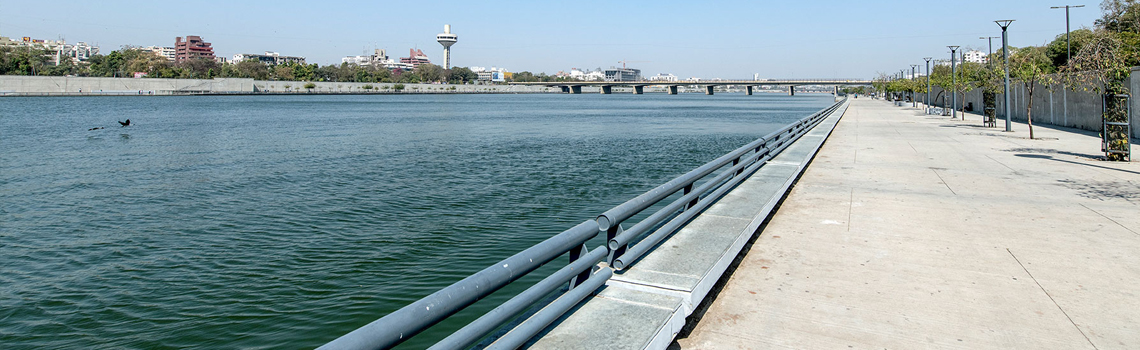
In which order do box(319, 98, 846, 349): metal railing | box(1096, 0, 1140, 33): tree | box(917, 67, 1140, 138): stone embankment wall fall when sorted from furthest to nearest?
1. box(1096, 0, 1140, 33): tree
2. box(917, 67, 1140, 138): stone embankment wall
3. box(319, 98, 846, 349): metal railing

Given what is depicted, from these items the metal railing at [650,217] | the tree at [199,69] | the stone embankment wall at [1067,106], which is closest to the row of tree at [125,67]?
the tree at [199,69]

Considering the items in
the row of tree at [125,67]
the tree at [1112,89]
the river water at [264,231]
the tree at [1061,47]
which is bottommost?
the river water at [264,231]

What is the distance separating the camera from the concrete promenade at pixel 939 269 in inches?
205

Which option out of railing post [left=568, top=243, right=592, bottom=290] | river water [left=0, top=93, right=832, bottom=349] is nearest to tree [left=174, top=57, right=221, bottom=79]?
river water [left=0, top=93, right=832, bottom=349]

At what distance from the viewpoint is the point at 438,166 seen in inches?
956

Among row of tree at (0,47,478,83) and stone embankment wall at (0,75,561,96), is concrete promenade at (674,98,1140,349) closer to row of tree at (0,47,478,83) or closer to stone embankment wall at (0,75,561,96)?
stone embankment wall at (0,75,561,96)

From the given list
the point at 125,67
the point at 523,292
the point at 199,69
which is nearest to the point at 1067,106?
the point at 523,292

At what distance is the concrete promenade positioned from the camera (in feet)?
17.1

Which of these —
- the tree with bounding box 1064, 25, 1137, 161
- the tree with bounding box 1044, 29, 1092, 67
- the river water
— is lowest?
the river water

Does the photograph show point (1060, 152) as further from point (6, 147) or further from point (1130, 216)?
point (6, 147)

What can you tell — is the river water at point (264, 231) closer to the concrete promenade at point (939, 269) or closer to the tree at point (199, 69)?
the concrete promenade at point (939, 269)

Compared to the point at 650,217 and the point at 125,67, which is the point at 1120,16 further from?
the point at 125,67

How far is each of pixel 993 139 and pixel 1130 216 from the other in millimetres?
16824

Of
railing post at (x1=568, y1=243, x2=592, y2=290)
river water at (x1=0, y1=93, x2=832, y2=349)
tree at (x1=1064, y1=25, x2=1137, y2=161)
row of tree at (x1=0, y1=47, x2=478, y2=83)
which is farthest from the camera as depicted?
row of tree at (x1=0, y1=47, x2=478, y2=83)
